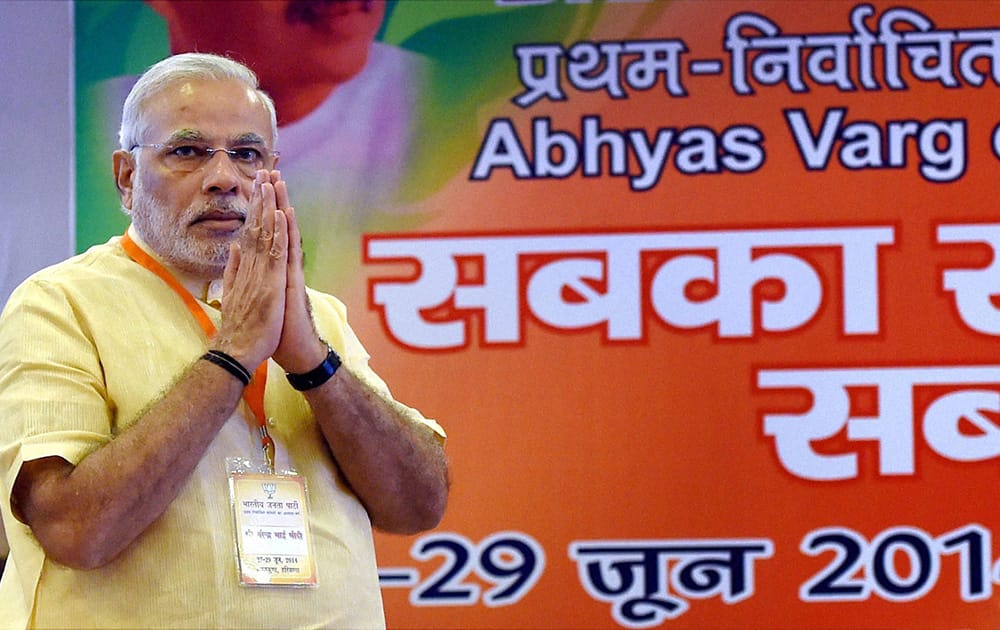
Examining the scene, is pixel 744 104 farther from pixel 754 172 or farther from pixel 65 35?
pixel 65 35

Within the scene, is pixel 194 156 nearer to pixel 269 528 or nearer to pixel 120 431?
pixel 120 431

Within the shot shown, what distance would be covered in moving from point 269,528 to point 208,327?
0.97 ft

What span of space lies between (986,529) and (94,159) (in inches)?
92.0

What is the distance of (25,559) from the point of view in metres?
1.70

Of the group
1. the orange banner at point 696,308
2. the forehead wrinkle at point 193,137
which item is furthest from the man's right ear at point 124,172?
the orange banner at point 696,308

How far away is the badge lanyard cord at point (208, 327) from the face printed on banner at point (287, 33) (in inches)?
54.5

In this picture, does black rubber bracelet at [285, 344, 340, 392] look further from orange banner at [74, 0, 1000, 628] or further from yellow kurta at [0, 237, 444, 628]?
orange banner at [74, 0, 1000, 628]

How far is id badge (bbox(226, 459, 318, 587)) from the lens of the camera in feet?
5.54

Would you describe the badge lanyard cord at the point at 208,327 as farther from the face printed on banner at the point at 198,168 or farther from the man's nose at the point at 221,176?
the man's nose at the point at 221,176

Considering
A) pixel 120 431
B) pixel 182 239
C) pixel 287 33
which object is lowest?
pixel 120 431

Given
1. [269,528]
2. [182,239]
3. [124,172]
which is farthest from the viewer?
[124,172]

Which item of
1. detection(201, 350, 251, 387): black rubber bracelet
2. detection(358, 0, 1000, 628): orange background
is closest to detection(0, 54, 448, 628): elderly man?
detection(201, 350, 251, 387): black rubber bracelet

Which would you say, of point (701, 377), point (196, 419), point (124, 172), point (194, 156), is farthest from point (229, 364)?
point (701, 377)

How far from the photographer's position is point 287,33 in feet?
10.4
